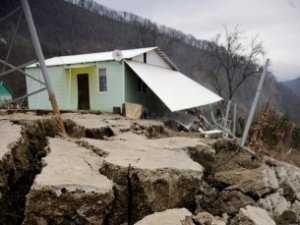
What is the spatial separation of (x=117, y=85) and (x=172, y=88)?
233cm

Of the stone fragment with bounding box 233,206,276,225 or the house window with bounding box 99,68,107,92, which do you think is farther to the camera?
the house window with bounding box 99,68,107,92

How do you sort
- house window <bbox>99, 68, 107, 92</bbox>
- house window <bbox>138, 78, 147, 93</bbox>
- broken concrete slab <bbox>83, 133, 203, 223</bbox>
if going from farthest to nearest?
1. house window <bbox>138, 78, 147, 93</bbox>
2. house window <bbox>99, 68, 107, 92</bbox>
3. broken concrete slab <bbox>83, 133, 203, 223</bbox>

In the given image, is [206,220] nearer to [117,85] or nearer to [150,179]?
[150,179]

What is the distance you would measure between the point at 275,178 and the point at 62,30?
48.2 metres

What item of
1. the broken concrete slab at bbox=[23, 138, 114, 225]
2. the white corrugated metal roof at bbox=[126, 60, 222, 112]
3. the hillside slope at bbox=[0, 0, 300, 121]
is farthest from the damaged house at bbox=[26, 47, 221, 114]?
the hillside slope at bbox=[0, 0, 300, 121]

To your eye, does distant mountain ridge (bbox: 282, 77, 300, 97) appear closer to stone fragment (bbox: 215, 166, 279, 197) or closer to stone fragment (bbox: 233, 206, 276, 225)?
stone fragment (bbox: 215, 166, 279, 197)

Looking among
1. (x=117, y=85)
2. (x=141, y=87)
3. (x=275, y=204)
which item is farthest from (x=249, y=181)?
(x=141, y=87)

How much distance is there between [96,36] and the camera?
51688 millimetres

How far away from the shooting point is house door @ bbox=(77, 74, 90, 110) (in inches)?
580

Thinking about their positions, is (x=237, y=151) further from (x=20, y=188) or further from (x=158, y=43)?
(x=158, y=43)

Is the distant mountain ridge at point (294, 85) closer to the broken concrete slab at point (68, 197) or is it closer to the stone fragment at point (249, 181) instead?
the stone fragment at point (249, 181)

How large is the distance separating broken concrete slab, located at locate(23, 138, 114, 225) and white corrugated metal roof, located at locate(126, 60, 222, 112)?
8.20 m

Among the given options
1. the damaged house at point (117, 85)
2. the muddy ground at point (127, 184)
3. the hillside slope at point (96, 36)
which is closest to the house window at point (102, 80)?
the damaged house at point (117, 85)

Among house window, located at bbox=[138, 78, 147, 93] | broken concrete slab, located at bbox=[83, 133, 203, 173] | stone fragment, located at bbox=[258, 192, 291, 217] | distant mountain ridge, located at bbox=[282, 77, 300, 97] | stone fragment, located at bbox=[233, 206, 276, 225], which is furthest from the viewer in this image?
distant mountain ridge, located at bbox=[282, 77, 300, 97]
